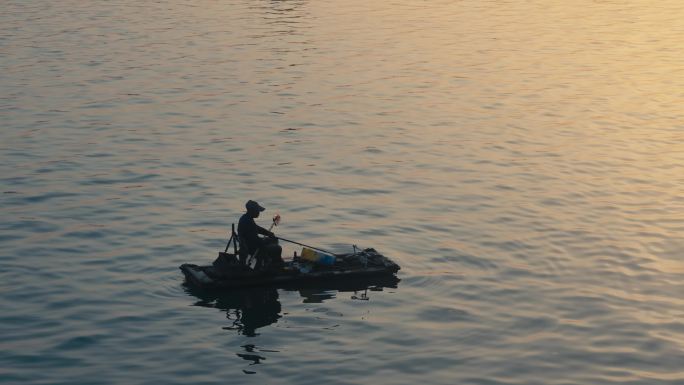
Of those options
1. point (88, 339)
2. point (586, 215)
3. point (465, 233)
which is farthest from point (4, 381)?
point (586, 215)

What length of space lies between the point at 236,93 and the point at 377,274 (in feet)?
72.8

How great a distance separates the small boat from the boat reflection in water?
131 millimetres

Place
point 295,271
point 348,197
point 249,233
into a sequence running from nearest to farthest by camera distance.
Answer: point 249,233 → point 295,271 → point 348,197

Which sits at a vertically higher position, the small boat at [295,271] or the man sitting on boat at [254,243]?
the man sitting on boat at [254,243]

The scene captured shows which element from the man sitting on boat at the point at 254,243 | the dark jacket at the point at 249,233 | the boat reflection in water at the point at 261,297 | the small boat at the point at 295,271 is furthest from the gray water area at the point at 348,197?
the dark jacket at the point at 249,233

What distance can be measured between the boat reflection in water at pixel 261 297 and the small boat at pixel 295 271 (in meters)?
0.13

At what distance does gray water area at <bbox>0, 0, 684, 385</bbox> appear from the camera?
21.9 metres

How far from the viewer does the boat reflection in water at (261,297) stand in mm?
23297

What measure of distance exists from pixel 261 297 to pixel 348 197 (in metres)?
8.20

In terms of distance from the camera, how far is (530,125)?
1638 inches

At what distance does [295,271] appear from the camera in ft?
80.8

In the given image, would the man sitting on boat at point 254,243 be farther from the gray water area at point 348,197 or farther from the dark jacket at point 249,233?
the gray water area at point 348,197

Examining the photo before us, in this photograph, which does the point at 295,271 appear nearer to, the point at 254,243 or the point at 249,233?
the point at 254,243

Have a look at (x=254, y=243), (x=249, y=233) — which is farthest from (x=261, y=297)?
(x=249, y=233)
